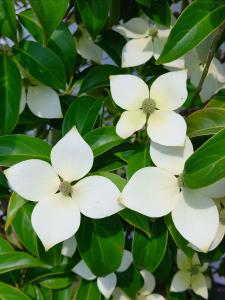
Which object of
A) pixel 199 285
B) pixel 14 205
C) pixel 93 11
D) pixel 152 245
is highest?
pixel 93 11

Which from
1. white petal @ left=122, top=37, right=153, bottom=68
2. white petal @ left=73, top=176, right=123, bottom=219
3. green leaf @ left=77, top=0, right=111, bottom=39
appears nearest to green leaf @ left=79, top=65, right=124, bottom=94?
white petal @ left=122, top=37, right=153, bottom=68

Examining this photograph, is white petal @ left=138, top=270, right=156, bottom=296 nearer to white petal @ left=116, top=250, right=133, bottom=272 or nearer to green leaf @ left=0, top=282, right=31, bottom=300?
white petal @ left=116, top=250, right=133, bottom=272

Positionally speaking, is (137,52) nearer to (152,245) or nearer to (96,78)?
(96,78)

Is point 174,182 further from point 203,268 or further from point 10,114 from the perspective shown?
point 203,268

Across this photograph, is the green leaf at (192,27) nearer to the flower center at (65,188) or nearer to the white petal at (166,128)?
the white petal at (166,128)

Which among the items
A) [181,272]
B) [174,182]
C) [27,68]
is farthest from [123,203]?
[181,272]

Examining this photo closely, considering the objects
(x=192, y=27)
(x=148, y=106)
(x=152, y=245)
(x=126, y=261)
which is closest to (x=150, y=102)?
(x=148, y=106)
